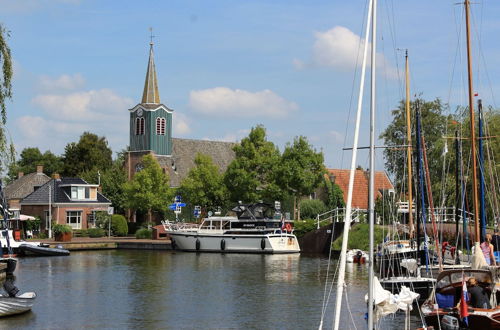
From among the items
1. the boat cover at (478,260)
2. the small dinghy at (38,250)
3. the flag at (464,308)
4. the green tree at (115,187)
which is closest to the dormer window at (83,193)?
the green tree at (115,187)

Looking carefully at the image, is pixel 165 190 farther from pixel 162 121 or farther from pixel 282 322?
pixel 282 322

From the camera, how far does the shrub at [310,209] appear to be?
82312 millimetres

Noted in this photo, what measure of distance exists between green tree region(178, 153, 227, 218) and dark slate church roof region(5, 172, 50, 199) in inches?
869

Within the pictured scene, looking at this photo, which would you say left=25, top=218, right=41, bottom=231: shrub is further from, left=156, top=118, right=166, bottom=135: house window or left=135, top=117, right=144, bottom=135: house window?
left=156, top=118, right=166, bottom=135: house window

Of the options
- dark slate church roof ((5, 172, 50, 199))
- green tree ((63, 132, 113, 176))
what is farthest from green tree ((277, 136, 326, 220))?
green tree ((63, 132, 113, 176))

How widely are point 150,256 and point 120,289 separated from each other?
72.2 feet

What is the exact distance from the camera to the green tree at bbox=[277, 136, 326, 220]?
77562mm

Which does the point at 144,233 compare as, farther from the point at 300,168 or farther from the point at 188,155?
the point at 188,155

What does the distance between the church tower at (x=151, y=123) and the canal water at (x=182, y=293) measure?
35.6m

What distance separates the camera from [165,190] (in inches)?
3396

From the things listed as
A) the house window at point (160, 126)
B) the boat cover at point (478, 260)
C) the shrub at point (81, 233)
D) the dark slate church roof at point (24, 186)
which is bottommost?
the boat cover at point (478, 260)

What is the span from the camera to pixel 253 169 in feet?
266

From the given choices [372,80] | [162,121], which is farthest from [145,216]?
[372,80]

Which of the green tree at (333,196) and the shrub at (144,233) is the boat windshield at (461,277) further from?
the shrub at (144,233)
